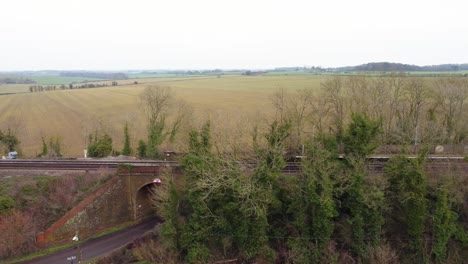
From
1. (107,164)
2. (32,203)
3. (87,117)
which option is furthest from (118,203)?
(87,117)

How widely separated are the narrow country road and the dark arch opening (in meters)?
1.49

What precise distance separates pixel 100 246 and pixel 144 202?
637cm

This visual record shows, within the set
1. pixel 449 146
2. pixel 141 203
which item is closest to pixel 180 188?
pixel 141 203

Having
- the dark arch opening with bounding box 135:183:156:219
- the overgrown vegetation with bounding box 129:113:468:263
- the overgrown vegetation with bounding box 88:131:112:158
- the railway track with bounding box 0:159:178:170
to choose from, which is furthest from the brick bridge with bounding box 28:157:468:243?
the overgrown vegetation with bounding box 88:131:112:158

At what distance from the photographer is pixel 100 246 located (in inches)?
1165

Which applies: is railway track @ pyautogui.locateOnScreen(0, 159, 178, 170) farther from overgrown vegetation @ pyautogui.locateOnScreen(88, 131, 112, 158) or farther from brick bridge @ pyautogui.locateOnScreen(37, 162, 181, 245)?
overgrown vegetation @ pyautogui.locateOnScreen(88, 131, 112, 158)

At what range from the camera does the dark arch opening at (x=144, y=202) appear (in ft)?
113

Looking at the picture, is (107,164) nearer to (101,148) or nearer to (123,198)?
(123,198)

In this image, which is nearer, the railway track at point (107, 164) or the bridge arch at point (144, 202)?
the railway track at point (107, 164)

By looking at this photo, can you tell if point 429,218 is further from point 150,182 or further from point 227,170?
point 150,182

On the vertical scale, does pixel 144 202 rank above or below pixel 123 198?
below

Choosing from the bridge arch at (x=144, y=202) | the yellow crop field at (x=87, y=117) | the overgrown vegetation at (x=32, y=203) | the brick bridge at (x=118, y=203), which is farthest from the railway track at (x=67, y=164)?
the yellow crop field at (x=87, y=117)

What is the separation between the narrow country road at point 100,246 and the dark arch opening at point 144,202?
1.49 metres

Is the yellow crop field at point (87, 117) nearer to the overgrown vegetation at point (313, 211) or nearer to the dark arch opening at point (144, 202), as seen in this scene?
the dark arch opening at point (144, 202)
